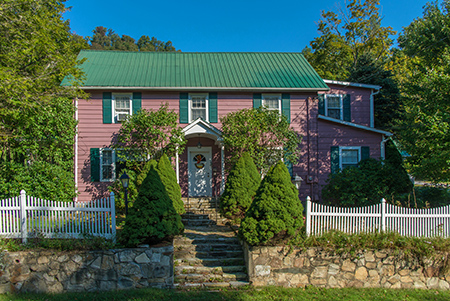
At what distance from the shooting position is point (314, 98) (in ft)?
40.9

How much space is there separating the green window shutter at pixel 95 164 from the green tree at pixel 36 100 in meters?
0.76

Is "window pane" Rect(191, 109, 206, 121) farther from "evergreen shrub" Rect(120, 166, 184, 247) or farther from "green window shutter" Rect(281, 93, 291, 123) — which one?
"evergreen shrub" Rect(120, 166, 184, 247)

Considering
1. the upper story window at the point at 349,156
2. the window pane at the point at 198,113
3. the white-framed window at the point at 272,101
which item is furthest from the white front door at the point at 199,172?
the upper story window at the point at 349,156

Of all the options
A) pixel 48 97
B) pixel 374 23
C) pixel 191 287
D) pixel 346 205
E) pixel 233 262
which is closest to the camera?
pixel 191 287

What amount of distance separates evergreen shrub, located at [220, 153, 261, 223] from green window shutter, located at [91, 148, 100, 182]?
5130 mm

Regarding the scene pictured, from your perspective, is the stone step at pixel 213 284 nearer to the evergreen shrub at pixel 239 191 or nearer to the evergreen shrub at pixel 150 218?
the evergreen shrub at pixel 150 218

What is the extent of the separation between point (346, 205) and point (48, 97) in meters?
9.65

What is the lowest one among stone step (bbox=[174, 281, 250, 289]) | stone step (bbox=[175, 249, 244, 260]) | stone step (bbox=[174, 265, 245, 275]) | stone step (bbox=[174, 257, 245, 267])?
stone step (bbox=[174, 281, 250, 289])

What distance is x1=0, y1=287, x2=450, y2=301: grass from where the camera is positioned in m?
5.86

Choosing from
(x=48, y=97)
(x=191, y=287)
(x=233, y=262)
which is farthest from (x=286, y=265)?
(x=48, y=97)

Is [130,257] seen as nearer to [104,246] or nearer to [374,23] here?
[104,246]

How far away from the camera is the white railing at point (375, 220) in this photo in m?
6.72

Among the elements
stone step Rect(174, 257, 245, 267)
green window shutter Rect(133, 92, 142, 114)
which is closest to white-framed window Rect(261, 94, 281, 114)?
green window shutter Rect(133, 92, 142, 114)

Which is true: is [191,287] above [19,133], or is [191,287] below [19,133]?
below
